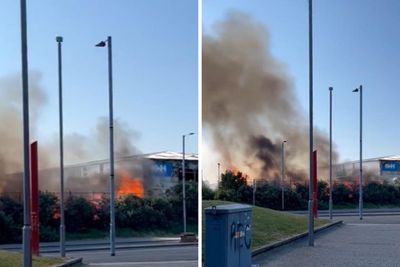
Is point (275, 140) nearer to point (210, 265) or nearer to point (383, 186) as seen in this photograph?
point (383, 186)

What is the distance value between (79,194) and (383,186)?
1378 cm

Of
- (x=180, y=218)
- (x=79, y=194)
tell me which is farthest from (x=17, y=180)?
(x=180, y=218)

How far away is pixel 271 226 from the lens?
14.5 metres

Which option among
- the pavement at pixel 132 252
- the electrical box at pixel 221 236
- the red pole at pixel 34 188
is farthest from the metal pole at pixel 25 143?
the pavement at pixel 132 252

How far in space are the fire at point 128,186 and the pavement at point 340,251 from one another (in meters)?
14.7

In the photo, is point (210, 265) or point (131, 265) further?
point (131, 265)

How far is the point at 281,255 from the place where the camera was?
11102 mm

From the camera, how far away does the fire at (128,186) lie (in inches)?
1152

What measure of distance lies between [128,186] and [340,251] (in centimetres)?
1858

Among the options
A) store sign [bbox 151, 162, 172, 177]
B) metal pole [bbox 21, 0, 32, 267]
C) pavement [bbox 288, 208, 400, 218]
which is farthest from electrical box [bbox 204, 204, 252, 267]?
store sign [bbox 151, 162, 172, 177]

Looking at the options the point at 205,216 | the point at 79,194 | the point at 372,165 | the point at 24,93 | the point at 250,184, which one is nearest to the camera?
the point at 205,216

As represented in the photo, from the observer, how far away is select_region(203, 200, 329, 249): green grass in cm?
1262

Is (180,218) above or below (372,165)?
below

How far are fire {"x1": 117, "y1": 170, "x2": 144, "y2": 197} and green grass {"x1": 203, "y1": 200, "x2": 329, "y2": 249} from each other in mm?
12484
